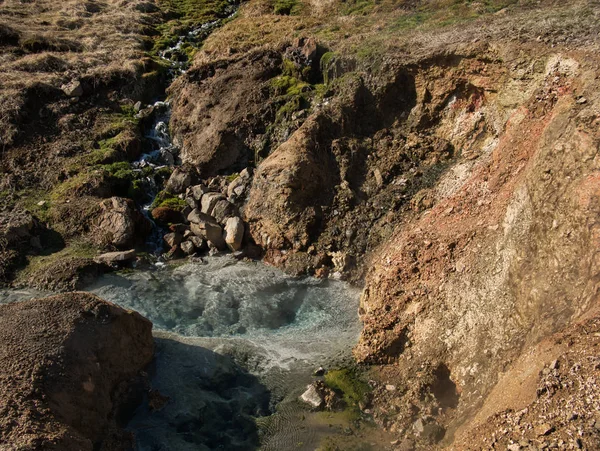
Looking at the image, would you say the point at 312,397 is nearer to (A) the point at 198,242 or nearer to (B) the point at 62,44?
(A) the point at 198,242

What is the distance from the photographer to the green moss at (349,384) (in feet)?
40.0

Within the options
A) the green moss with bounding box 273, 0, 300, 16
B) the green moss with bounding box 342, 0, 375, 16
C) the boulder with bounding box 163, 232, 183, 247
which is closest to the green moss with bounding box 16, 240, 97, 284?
the boulder with bounding box 163, 232, 183, 247

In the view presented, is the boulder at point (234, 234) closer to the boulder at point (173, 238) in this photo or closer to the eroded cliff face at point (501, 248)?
the boulder at point (173, 238)

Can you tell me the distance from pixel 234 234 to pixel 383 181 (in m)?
6.57

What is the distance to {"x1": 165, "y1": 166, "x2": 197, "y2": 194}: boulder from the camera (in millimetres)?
23234

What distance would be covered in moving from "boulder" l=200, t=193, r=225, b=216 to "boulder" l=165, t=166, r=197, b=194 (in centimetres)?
185

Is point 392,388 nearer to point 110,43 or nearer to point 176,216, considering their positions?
point 176,216

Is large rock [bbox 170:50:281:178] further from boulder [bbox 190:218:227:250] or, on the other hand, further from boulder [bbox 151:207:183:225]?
boulder [bbox 190:218:227:250]

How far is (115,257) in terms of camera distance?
63.6ft

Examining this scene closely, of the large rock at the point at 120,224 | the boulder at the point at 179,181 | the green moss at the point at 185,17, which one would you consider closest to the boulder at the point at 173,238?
the large rock at the point at 120,224

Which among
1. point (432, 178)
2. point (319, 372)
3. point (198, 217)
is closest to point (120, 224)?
point (198, 217)

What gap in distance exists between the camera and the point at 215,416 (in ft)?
39.4

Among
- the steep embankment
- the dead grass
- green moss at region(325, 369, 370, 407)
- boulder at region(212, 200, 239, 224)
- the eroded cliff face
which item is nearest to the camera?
the eroded cliff face

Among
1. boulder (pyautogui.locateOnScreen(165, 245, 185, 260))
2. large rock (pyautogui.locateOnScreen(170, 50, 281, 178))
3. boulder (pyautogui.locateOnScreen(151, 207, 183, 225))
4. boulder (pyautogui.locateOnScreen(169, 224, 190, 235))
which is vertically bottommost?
boulder (pyautogui.locateOnScreen(165, 245, 185, 260))
